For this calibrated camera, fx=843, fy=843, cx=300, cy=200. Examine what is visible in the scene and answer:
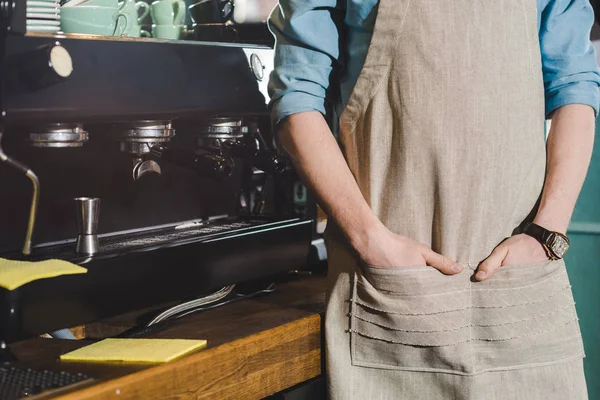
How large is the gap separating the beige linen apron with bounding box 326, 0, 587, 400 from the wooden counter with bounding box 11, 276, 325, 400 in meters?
0.06

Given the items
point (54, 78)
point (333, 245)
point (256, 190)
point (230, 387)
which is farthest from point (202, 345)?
point (256, 190)

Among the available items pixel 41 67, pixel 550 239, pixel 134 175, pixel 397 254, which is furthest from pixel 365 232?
pixel 41 67

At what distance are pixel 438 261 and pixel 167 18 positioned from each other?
677 mm

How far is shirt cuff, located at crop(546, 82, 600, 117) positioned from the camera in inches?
54.0

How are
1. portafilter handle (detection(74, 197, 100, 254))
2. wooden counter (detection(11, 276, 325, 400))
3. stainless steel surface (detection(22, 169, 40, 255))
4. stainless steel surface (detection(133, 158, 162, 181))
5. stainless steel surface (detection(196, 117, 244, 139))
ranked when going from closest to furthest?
wooden counter (detection(11, 276, 325, 400))
stainless steel surface (detection(22, 169, 40, 255))
portafilter handle (detection(74, 197, 100, 254))
stainless steel surface (detection(133, 158, 162, 181))
stainless steel surface (detection(196, 117, 244, 139))

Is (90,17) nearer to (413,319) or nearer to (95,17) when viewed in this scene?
(95,17)

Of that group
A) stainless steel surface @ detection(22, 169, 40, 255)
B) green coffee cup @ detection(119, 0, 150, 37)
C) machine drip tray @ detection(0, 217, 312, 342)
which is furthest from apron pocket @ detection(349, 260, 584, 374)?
green coffee cup @ detection(119, 0, 150, 37)

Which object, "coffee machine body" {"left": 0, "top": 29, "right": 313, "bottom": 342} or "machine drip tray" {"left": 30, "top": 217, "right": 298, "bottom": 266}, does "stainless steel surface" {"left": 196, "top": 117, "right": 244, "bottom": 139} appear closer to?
"coffee machine body" {"left": 0, "top": 29, "right": 313, "bottom": 342}

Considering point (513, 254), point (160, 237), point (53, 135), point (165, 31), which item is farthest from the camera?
point (165, 31)

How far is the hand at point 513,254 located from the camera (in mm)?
1259

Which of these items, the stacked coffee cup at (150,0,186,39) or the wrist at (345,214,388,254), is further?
the stacked coffee cup at (150,0,186,39)

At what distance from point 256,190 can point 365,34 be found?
0.53 meters

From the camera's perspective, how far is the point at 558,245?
129cm

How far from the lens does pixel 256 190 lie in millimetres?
1722
